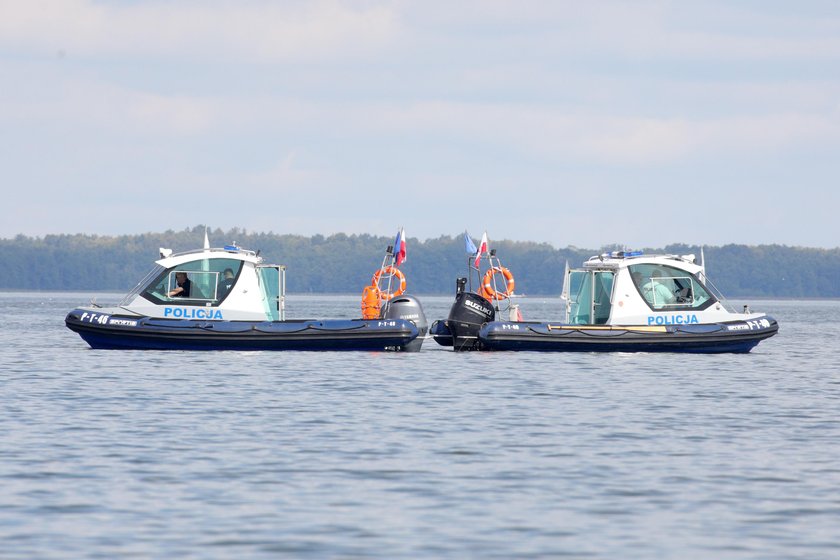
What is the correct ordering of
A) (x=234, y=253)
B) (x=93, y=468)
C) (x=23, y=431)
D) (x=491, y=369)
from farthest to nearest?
(x=234, y=253), (x=491, y=369), (x=23, y=431), (x=93, y=468)

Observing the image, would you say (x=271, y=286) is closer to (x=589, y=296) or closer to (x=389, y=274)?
(x=389, y=274)

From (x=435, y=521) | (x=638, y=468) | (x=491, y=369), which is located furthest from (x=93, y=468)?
(x=491, y=369)

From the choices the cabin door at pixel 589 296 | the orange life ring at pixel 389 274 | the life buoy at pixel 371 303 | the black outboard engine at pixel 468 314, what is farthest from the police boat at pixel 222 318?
the cabin door at pixel 589 296

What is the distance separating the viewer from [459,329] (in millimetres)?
34094

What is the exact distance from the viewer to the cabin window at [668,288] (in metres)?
33.8

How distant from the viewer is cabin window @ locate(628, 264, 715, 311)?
33812 mm

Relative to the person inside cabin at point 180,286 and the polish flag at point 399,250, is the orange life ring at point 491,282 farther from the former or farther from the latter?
the person inside cabin at point 180,286

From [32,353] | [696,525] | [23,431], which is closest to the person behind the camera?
[696,525]

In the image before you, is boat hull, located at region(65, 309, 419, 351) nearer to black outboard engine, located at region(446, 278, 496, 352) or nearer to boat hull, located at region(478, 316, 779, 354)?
black outboard engine, located at region(446, 278, 496, 352)

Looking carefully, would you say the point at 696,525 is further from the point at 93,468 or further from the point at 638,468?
the point at 93,468

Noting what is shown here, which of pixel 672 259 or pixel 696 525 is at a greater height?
pixel 672 259

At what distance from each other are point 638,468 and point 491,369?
50.4 ft

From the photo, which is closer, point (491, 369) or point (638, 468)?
point (638, 468)

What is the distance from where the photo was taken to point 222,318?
32.8 metres
